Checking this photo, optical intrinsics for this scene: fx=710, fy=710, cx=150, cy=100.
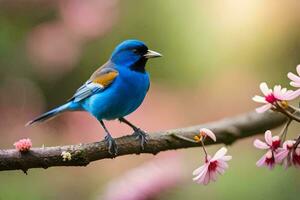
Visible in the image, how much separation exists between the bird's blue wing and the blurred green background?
298 mm

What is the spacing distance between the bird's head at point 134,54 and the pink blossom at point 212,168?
0.94 meters

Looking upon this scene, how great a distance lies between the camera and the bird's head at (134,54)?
229cm

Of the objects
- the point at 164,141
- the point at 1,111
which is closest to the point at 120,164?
the point at 1,111

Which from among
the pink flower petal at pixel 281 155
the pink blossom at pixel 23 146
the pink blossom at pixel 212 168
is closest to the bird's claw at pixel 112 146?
the pink blossom at pixel 23 146

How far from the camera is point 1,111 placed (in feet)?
10.4

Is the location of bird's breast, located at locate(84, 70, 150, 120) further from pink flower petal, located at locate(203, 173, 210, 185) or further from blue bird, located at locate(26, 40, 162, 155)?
pink flower petal, located at locate(203, 173, 210, 185)

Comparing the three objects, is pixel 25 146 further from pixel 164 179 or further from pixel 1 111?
pixel 1 111

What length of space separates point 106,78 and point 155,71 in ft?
6.21

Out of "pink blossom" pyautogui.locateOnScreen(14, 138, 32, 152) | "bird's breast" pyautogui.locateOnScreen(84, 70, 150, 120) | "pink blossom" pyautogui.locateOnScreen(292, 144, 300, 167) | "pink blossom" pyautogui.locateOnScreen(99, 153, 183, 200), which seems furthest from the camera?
"bird's breast" pyautogui.locateOnScreen(84, 70, 150, 120)

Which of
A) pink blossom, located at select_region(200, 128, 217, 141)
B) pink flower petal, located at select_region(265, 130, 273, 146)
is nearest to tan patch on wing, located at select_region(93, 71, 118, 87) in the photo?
pink blossom, located at select_region(200, 128, 217, 141)

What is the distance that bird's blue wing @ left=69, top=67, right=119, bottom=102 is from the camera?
7.48 feet

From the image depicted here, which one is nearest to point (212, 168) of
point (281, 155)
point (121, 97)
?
point (281, 155)

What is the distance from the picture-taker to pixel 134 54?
2.29 m

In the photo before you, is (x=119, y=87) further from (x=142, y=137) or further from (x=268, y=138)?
(x=268, y=138)
